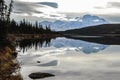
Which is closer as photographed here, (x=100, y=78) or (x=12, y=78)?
(x=12, y=78)

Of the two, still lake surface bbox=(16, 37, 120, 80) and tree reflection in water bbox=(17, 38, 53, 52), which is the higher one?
still lake surface bbox=(16, 37, 120, 80)

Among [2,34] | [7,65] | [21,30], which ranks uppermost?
[7,65]

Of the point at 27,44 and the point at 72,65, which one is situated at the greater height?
the point at 72,65

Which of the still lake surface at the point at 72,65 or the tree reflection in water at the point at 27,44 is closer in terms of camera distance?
the still lake surface at the point at 72,65

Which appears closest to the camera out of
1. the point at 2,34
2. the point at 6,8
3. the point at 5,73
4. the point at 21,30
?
the point at 5,73

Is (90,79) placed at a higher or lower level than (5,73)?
lower

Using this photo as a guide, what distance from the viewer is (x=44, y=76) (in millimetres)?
41812

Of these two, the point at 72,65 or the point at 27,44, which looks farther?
the point at 27,44

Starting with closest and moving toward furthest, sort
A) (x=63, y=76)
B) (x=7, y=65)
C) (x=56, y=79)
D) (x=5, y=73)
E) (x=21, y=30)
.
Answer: (x=5, y=73), (x=7, y=65), (x=56, y=79), (x=63, y=76), (x=21, y=30)

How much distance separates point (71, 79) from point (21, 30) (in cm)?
15810

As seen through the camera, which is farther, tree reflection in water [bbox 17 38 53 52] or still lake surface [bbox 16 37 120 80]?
tree reflection in water [bbox 17 38 53 52]

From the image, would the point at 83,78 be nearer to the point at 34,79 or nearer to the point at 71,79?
the point at 71,79

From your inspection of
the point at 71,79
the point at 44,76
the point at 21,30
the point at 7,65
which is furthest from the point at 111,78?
the point at 21,30

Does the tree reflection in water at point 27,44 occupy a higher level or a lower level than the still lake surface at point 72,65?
lower
